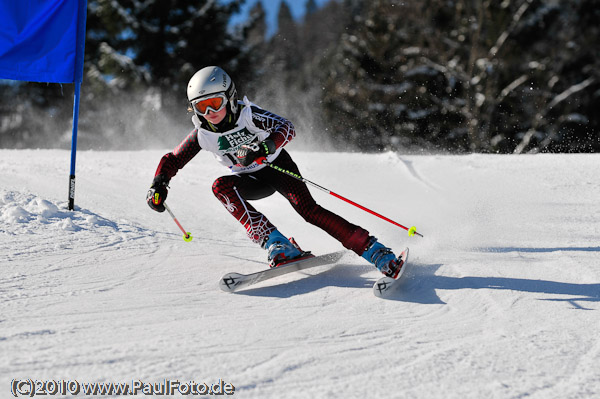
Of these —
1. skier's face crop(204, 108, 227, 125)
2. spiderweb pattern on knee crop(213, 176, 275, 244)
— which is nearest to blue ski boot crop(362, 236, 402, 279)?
spiderweb pattern on knee crop(213, 176, 275, 244)

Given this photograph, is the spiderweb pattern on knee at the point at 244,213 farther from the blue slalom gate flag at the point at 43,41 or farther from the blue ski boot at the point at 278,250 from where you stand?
the blue slalom gate flag at the point at 43,41

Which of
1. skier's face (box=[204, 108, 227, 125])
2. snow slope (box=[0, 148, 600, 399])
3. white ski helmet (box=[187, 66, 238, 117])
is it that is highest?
white ski helmet (box=[187, 66, 238, 117])

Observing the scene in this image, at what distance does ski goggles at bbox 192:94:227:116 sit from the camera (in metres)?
3.26

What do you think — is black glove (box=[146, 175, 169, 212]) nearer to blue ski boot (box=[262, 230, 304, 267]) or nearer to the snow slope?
the snow slope

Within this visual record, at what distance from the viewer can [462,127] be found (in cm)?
2067

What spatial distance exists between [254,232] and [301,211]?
32 cm

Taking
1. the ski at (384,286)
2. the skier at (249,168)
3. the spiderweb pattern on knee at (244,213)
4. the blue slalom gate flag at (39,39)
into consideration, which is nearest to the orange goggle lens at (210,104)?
the skier at (249,168)

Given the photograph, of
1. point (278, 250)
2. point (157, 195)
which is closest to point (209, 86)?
point (157, 195)

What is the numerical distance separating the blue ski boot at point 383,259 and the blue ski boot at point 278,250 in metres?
0.45

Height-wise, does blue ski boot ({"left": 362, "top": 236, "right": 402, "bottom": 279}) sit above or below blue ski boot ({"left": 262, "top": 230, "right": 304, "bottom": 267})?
below

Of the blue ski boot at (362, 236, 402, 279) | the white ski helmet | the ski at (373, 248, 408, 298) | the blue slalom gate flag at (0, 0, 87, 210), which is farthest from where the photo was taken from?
the blue slalom gate flag at (0, 0, 87, 210)

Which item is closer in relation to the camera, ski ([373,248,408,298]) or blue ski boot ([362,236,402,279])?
ski ([373,248,408,298])

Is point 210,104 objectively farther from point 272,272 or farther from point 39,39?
point 39,39

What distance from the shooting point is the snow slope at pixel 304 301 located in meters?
2.03
